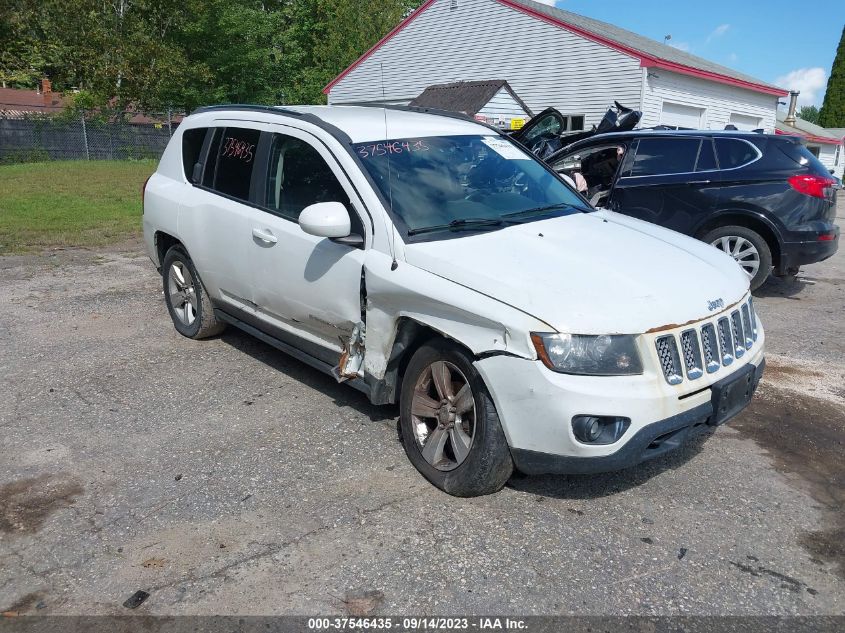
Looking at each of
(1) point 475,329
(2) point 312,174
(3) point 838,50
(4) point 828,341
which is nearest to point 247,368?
(2) point 312,174

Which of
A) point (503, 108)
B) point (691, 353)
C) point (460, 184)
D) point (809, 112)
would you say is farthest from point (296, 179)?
point (809, 112)

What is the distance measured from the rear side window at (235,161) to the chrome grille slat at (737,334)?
122 inches

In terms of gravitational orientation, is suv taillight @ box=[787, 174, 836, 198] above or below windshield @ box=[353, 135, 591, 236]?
below

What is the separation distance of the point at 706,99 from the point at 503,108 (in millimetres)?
7164

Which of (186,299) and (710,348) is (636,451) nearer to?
(710,348)

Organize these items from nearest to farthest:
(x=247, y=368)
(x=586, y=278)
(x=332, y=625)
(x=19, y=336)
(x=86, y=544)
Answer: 1. (x=332, y=625)
2. (x=86, y=544)
3. (x=586, y=278)
4. (x=247, y=368)
5. (x=19, y=336)

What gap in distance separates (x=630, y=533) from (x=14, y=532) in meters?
2.78

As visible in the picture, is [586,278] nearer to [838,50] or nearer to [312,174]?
[312,174]

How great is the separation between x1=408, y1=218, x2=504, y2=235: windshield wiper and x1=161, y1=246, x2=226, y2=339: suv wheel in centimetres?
244

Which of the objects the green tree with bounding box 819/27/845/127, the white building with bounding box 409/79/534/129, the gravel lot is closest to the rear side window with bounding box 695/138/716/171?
the gravel lot

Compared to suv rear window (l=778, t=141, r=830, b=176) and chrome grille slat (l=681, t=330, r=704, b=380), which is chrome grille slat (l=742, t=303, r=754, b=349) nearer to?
chrome grille slat (l=681, t=330, r=704, b=380)

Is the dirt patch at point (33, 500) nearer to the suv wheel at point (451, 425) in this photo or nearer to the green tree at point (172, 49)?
the suv wheel at point (451, 425)

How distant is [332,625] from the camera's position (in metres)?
2.74

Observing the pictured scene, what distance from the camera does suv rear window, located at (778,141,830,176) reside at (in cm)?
751
